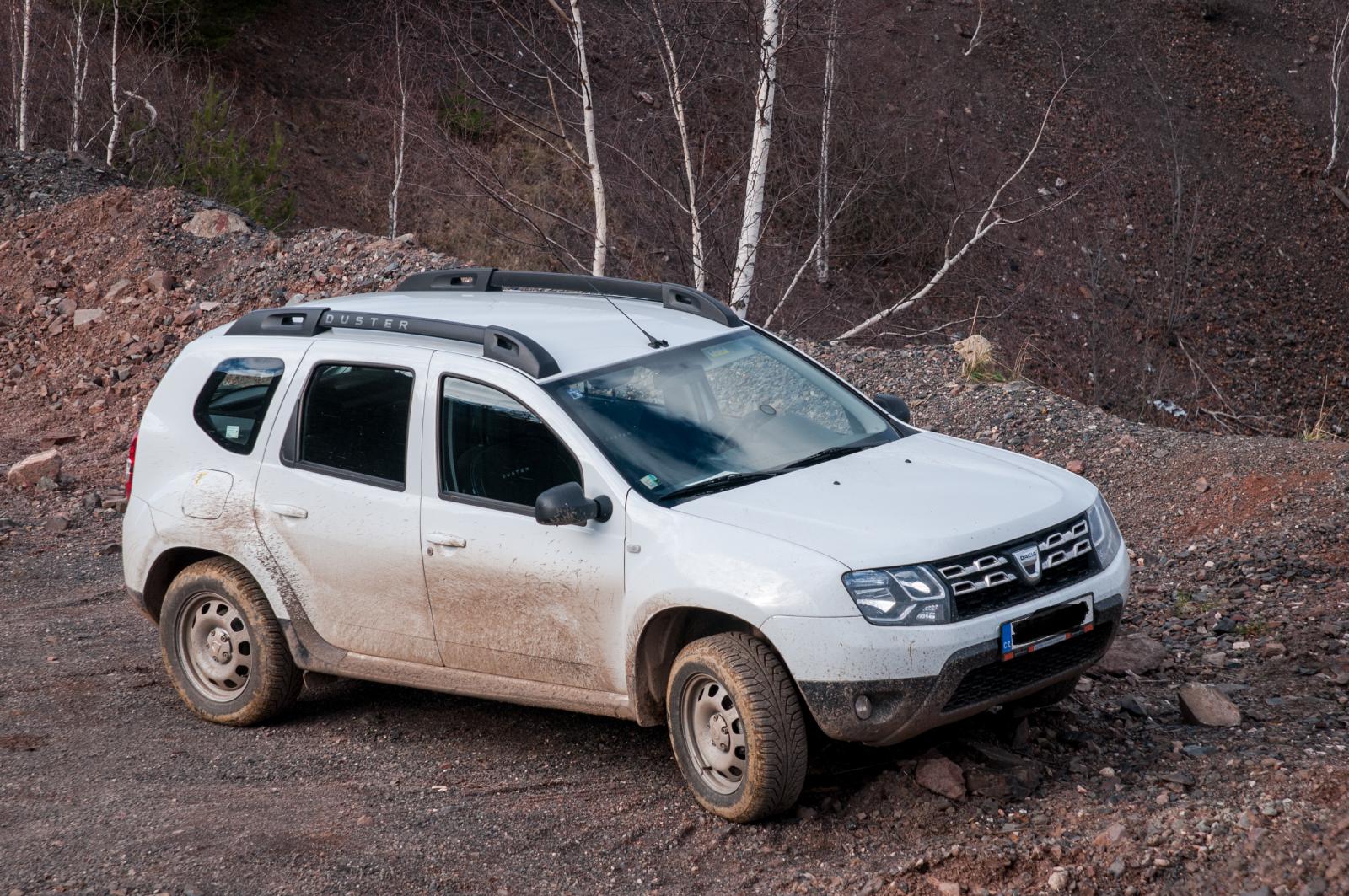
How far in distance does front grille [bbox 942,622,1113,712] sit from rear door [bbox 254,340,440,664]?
83.2 inches

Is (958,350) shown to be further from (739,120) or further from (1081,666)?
(739,120)

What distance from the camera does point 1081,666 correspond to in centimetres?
468

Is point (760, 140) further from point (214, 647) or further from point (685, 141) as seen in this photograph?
point (214, 647)

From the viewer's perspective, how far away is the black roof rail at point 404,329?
16.4 feet

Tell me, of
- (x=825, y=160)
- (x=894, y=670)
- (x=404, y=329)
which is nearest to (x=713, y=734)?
(x=894, y=670)

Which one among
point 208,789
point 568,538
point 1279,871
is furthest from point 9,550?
point 1279,871

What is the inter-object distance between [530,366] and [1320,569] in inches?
181

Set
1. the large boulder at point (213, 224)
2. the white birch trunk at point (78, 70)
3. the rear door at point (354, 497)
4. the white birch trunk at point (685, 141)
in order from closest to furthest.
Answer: the rear door at point (354, 497), the white birch trunk at point (685, 141), the large boulder at point (213, 224), the white birch trunk at point (78, 70)

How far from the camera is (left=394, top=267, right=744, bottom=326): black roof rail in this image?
231 inches

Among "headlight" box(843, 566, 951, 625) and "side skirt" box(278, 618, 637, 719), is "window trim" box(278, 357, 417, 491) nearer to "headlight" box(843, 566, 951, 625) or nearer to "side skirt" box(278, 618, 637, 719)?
"side skirt" box(278, 618, 637, 719)

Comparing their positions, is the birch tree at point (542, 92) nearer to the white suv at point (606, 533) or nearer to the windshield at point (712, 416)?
the white suv at point (606, 533)

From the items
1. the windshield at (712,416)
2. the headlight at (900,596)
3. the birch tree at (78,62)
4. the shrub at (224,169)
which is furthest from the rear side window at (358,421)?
the birch tree at (78,62)

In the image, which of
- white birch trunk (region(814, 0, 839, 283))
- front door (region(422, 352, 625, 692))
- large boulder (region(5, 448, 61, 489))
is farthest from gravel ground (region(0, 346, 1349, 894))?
white birch trunk (region(814, 0, 839, 283))

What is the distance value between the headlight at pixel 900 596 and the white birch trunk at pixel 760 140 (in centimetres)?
767
